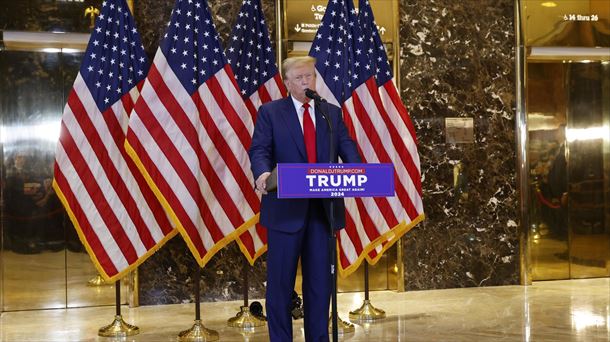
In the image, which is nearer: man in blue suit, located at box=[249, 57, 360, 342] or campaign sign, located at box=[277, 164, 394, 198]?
campaign sign, located at box=[277, 164, 394, 198]

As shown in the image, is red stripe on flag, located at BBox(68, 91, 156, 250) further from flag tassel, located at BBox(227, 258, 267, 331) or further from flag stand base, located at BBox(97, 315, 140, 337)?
flag tassel, located at BBox(227, 258, 267, 331)

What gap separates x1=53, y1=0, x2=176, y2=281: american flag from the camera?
5.66 meters

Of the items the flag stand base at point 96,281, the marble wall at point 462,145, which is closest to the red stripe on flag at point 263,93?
the marble wall at point 462,145

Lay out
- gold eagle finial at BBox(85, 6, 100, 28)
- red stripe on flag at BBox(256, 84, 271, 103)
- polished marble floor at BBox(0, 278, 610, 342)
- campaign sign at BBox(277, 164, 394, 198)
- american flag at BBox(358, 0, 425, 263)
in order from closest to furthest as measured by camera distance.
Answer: campaign sign at BBox(277, 164, 394, 198) < polished marble floor at BBox(0, 278, 610, 342) < american flag at BBox(358, 0, 425, 263) < red stripe on flag at BBox(256, 84, 271, 103) < gold eagle finial at BBox(85, 6, 100, 28)

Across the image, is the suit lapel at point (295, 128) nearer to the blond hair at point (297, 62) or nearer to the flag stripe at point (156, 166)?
the blond hair at point (297, 62)

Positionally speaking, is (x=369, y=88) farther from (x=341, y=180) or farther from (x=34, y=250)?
(x=34, y=250)

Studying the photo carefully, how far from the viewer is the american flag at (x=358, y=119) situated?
19.9 feet

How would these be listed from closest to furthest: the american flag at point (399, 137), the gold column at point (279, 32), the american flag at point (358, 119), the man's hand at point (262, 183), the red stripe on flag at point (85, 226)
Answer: the man's hand at point (262, 183) → the red stripe on flag at point (85, 226) → the american flag at point (358, 119) → the american flag at point (399, 137) → the gold column at point (279, 32)

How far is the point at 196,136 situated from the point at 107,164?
70cm

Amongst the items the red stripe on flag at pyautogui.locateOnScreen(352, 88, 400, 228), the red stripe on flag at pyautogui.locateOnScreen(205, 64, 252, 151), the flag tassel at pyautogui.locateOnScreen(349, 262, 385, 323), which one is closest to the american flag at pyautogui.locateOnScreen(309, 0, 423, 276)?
the red stripe on flag at pyautogui.locateOnScreen(352, 88, 400, 228)

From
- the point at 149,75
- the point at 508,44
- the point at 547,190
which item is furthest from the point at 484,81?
the point at 149,75

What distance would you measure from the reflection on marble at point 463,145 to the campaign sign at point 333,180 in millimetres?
4324

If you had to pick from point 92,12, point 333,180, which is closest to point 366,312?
point 333,180

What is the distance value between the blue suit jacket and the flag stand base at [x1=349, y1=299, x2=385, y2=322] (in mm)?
2366
